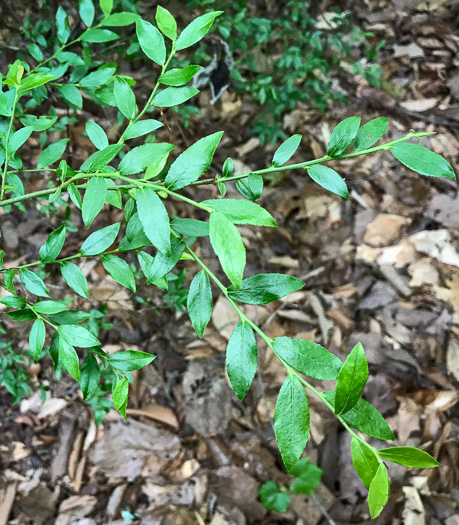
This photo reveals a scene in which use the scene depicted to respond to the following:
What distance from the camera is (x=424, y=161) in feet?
1.86

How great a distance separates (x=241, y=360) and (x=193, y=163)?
0.85ft

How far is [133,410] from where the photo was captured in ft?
5.51

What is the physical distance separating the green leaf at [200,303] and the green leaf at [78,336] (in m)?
0.15

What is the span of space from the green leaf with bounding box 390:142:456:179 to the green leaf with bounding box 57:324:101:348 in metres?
0.50

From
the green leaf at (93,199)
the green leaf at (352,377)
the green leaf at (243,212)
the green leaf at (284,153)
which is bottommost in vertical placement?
the green leaf at (352,377)

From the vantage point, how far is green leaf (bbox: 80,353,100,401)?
71 centimetres

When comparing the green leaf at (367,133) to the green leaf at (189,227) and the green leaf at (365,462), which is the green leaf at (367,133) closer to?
the green leaf at (189,227)

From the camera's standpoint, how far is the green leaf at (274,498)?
4.92 ft

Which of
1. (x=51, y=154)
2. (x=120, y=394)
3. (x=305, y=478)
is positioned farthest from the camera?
(x=305, y=478)

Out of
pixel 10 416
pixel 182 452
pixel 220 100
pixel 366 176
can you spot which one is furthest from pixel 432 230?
pixel 10 416

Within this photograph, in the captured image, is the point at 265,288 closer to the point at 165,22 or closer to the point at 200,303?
the point at 200,303

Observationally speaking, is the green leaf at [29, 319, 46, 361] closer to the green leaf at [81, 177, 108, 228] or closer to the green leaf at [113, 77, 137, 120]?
the green leaf at [81, 177, 108, 228]

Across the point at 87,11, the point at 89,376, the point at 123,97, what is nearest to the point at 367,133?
the point at 123,97

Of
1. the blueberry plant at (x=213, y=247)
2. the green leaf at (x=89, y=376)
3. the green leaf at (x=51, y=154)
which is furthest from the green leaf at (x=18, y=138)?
the green leaf at (x=89, y=376)
